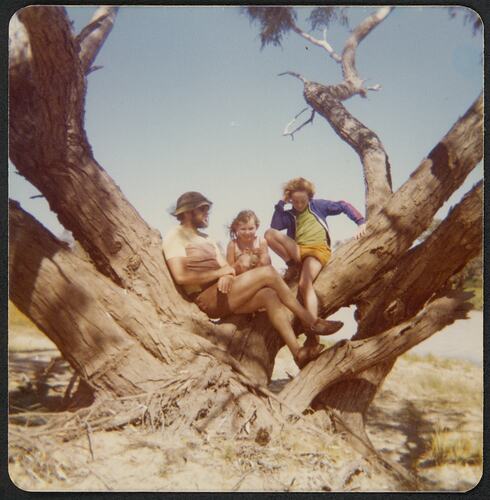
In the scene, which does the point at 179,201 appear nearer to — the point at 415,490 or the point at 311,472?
the point at 311,472

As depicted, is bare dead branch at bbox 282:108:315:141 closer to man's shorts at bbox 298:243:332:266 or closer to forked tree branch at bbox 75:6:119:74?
man's shorts at bbox 298:243:332:266

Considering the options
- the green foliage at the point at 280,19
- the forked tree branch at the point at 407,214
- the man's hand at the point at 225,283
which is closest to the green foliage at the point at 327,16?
the green foliage at the point at 280,19

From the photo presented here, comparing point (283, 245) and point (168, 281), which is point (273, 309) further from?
point (168, 281)

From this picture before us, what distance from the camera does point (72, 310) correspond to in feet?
9.32

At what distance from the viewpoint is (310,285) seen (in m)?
3.16

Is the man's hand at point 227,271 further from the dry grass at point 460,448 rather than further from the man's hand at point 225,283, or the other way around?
the dry grass at point 460,448

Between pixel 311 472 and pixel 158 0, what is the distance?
2893 mm

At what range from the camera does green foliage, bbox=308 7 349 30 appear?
3.28 metres

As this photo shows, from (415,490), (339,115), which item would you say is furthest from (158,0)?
(415,490)

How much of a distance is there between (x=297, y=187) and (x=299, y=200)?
8cm

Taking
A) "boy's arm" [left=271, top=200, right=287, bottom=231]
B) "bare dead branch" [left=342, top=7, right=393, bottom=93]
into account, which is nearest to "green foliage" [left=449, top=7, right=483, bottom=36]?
"bare dead branch" [left=342, top=7, right=393, bottom=93]

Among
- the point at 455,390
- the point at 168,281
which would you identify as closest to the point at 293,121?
the point at 168,281

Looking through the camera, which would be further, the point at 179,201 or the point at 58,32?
the point at 179,201

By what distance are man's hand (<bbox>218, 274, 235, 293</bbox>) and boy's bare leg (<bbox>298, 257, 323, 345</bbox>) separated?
0.44 metres
